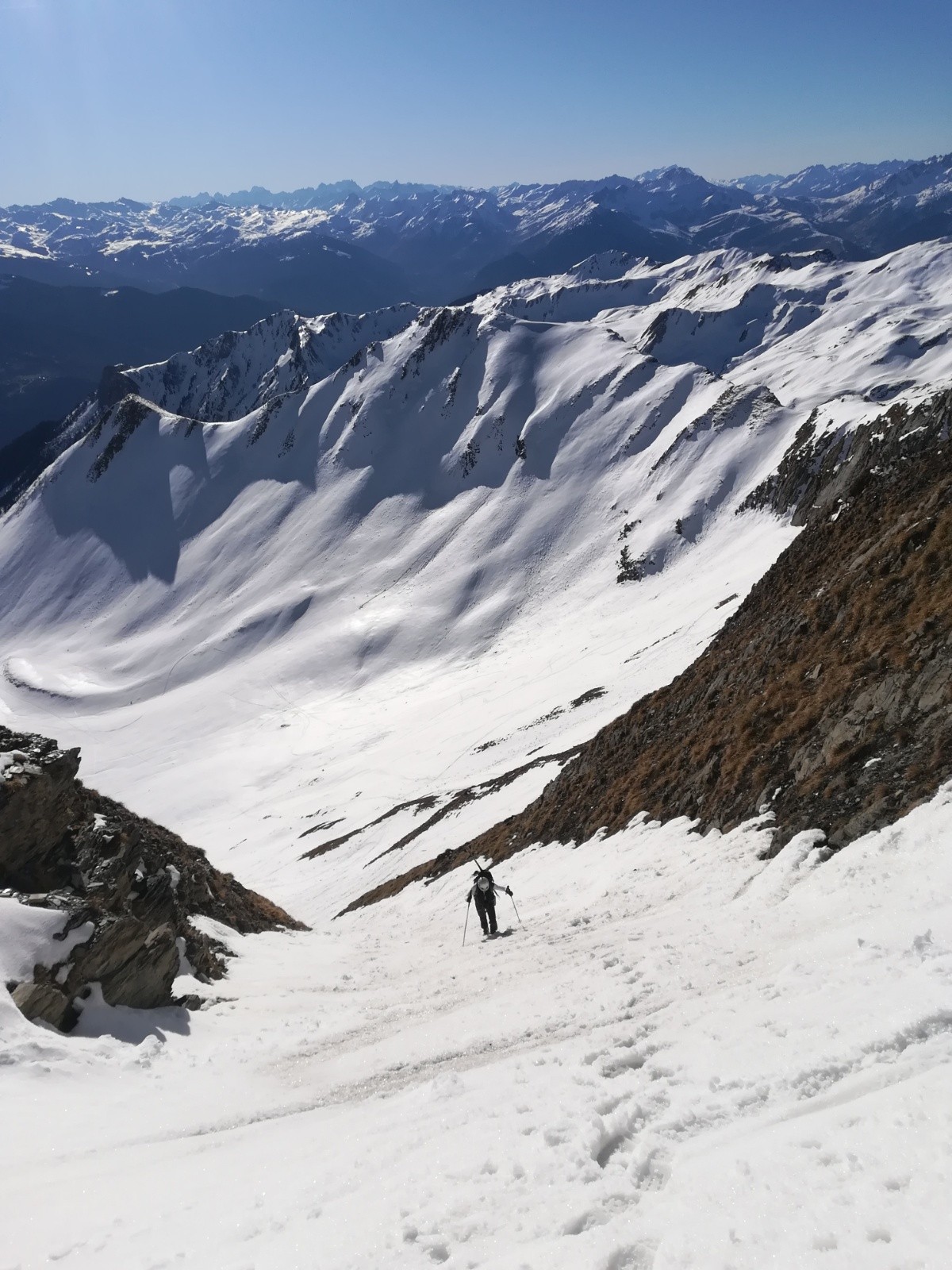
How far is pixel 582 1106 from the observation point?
7113 mm

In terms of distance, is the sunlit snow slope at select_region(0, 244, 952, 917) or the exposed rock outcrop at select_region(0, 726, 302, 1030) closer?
the exposed rock outcrop at select_region(0, 726, 302, 1030)

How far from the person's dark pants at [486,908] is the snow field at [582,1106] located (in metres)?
2.96

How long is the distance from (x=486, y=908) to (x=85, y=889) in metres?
7.91

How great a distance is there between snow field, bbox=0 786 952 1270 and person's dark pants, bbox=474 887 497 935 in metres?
2.96

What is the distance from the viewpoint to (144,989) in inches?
502

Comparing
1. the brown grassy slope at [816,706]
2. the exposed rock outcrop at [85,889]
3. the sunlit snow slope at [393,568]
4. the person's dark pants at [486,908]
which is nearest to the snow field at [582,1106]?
the exposed rock outcrop at [85,889]

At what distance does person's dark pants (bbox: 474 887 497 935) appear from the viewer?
16062 mm

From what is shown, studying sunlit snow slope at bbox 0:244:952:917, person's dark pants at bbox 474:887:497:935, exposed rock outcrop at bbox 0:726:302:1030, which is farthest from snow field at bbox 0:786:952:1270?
sunlit snow slope at bbox 0:244:952:917

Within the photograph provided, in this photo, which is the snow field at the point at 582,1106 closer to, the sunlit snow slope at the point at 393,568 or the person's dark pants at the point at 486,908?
the person's dark pants at the point at 486,908

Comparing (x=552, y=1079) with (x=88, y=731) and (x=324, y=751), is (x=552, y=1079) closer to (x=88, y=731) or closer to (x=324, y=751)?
(x=324, y=751)

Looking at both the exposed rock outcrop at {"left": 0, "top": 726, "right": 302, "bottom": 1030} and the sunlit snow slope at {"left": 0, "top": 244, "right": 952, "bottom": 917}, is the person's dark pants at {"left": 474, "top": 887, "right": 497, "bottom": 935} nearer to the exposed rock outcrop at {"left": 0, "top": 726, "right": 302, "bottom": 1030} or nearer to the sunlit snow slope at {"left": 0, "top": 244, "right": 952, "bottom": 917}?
the exposed rock outcrop at {"left": 0, "top": 726, "right": 302, "bottom": 1030}

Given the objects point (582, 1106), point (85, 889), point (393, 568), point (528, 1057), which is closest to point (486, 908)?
point (528, 1057)

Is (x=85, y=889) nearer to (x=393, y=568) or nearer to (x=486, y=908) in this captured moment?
(x=486, y=908)

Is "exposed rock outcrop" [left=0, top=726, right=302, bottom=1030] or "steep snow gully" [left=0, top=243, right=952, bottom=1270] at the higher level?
"exposed rock outcrop" [left=0, top=726, right=302, bottom=1030]
